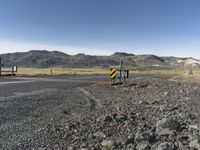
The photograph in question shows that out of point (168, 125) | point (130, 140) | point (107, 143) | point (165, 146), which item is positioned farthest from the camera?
point (168, 125)

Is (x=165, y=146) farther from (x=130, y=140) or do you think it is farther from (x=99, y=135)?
(x=99, y=135)

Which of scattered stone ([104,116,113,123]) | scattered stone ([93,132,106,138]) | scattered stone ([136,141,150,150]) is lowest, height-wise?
scattered stone ([93,132,106,138])

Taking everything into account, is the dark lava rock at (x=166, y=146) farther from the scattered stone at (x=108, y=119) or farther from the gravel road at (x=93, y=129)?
the scattered stone at (x=108, y=119)

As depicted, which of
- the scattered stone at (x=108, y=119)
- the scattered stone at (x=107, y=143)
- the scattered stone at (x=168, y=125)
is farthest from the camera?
the scattered stone at (x=108, y=119)

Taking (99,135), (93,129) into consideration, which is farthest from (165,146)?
(93,129)

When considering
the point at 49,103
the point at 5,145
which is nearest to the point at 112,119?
the point at 5,145

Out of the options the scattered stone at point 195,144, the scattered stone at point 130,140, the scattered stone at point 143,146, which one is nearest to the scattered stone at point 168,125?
the scattered stone at point 130,140

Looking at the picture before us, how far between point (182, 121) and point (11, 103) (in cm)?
650

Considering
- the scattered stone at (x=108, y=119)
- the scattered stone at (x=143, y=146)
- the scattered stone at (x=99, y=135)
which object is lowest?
the scattered stone at (x=99, y=135)

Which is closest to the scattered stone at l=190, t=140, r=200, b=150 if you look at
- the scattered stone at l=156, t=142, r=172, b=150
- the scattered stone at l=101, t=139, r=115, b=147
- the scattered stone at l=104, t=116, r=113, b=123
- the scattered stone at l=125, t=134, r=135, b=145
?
the scattered stone at l=156, t=142, r=172, b=150

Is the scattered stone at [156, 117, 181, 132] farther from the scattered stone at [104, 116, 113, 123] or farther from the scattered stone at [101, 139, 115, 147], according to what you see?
the scattered stone at [101, 139, 115, 147]

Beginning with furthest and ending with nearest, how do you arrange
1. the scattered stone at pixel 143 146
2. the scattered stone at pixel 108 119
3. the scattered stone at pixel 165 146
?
1. the scattered stone at pixel 108 119
2. the scattered stone at pixel 143 146
3. the scattered stone at pixel 165 146

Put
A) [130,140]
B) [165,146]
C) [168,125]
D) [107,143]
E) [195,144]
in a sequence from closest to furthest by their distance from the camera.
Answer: [165,146] → [195,144] → [107,143] → [130,140] → [168,125]

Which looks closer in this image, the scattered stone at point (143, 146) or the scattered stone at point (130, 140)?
the scattered stone at point (143, 146)
